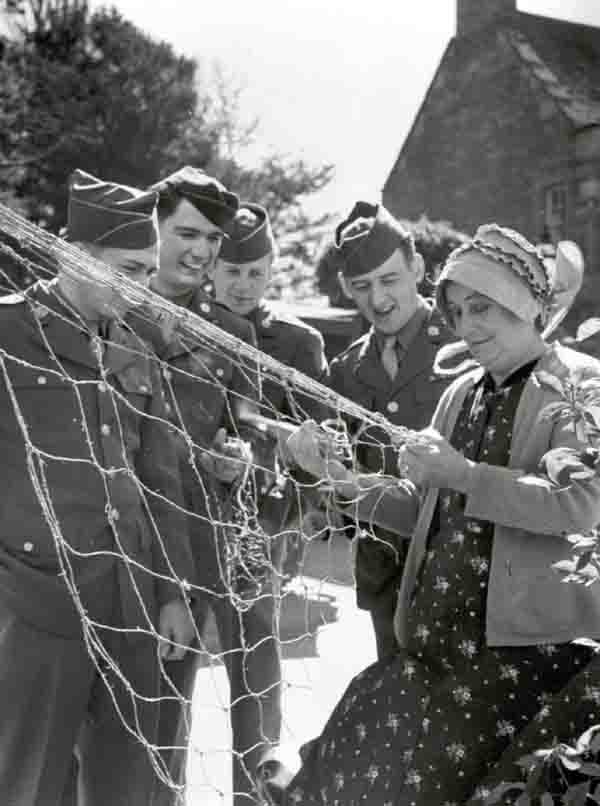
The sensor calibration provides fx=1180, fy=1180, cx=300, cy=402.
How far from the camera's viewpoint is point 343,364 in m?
3.86

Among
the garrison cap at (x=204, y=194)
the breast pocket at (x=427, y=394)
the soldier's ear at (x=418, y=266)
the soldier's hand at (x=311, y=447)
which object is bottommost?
the soldier's hand at (x=311, y=447)

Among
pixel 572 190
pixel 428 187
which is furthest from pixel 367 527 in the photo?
pixel 428 187

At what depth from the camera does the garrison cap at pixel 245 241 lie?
→ 170 inches

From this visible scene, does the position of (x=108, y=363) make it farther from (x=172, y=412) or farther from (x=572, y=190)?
(x=572, y=190)

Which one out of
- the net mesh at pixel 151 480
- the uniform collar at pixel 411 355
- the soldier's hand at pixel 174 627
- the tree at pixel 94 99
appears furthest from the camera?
the tree at pixel 94 99

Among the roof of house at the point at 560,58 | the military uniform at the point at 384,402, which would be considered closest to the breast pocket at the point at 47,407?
the military uniform at the point at 384,402

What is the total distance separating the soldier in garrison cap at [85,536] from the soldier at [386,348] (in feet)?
2.10

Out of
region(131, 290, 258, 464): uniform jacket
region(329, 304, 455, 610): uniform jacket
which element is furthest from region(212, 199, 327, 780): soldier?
region(329, 304, 455, 610): uniform jacket

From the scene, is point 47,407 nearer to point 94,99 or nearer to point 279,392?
point 279,392

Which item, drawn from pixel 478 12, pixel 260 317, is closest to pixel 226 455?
pixel 260 317

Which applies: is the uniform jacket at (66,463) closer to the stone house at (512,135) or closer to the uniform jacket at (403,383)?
the uniform jacket at (403,383)

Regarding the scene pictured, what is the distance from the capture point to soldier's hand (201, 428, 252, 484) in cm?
363

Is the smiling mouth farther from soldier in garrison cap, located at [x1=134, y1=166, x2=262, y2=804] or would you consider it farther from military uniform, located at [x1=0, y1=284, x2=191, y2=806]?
military uniform, located at [x1=0, y1=284, x2=191, y2=806]

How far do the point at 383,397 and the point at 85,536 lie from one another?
3.63 feet
